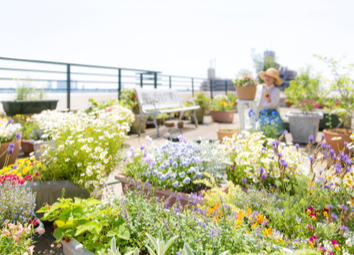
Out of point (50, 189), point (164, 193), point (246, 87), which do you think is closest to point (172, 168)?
point (164, 193)

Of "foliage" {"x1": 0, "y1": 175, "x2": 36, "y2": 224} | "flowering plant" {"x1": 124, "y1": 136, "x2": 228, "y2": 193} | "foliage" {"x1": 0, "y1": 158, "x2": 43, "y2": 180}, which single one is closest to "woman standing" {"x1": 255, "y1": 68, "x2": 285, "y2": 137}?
"flowering plant" {"x1": 124, "y1": 136, "x2": 228, "y2": 193}

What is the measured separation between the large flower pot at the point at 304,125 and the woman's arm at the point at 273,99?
44.8 inches

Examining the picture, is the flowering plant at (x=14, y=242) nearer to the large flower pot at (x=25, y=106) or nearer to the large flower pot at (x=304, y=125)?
the large flower pot at (x=25, y=106)

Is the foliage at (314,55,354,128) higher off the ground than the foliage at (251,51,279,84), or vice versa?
the foliage at (251,51,279,84)

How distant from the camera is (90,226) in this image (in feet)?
4.32

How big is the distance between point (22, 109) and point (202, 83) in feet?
28.4

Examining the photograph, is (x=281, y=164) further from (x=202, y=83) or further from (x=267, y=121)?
(x=202, y=83)

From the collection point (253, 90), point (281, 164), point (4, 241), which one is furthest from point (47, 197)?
point (253, 90)

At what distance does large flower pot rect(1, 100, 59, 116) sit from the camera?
5035 mm

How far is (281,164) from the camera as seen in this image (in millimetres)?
1867

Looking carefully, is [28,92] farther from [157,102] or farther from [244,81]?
[244,81]

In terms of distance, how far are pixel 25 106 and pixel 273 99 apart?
4.61m

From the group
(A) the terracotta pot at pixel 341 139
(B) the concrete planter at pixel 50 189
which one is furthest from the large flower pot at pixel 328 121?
(B) the concrete planter at pixel 50 189

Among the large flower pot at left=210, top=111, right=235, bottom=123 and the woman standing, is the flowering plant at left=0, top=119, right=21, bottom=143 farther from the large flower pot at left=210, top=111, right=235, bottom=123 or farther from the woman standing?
the large flower pot at left=210, top=111, right=235, bottom=123
